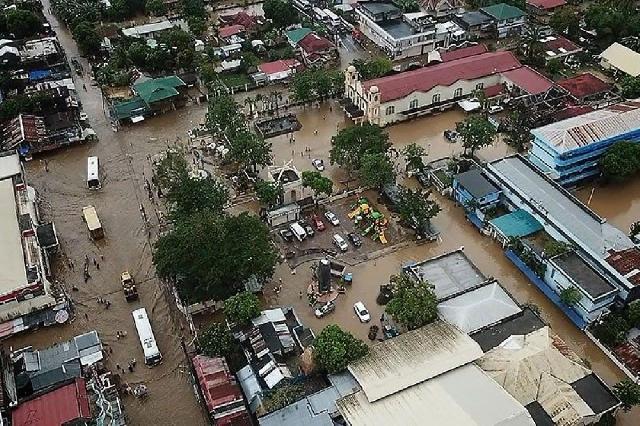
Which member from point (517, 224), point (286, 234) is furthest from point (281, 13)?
point (517, 224)

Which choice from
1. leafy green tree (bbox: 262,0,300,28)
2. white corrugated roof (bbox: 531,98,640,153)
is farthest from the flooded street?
leafy green tree (bbox: 262,0,300,28)

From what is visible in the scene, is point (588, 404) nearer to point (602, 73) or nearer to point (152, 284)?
point (152, 284)

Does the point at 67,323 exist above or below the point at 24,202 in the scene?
below

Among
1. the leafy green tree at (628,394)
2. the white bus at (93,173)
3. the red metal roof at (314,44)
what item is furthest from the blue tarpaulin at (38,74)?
the leafy green tree at (628,394)

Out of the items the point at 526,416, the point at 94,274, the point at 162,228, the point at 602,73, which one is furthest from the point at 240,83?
the point at 526,416

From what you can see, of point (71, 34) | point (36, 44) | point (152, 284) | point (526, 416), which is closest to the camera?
point (526, 416)

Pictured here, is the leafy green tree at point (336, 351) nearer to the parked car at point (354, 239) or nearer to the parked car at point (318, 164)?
the parked car at point (354, 239)

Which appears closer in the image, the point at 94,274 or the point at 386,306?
the point at 386,306
